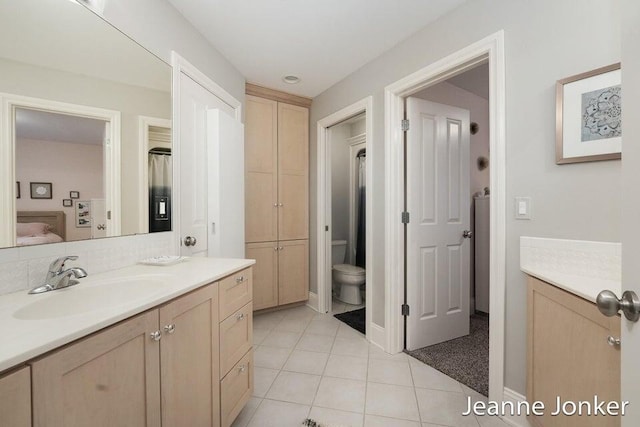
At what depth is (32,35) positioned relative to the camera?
3.40 ft

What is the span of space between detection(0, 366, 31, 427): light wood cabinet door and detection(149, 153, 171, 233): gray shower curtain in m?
1.13

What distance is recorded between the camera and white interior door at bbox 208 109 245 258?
2.02m

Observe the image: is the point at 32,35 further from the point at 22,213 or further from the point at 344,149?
the point at 344,149

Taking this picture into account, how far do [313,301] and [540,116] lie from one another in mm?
2681

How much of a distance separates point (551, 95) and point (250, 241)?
8.45 feet

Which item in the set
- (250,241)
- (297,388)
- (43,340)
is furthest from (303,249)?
(43,340)

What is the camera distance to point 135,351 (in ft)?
2.75

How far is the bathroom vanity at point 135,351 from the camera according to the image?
0.60 meters

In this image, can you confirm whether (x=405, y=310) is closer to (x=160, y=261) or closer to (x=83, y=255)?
(x=160, y=261)

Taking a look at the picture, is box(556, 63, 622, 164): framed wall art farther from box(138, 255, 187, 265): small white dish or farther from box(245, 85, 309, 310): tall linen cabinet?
box(245, 85, 309, 310): tall linen cabinet

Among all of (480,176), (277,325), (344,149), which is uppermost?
(344,149)

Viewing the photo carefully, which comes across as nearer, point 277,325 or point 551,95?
point 551,95

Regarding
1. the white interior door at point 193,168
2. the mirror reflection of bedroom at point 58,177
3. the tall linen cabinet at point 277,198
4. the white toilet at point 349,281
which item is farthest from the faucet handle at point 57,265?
the white toilet at point 349,281

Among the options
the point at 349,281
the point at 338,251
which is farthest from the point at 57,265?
the point at 338,251
